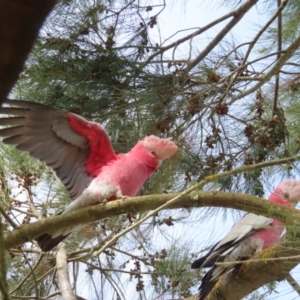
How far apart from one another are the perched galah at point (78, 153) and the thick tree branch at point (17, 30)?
2.77 feet

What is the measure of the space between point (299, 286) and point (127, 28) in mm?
897

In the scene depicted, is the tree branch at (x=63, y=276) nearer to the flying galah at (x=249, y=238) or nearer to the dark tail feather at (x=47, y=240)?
the dark tail feather at (x=47, y=240)

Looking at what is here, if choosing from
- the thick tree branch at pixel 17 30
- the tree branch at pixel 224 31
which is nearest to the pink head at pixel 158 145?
the tree branch at pixel 224 31

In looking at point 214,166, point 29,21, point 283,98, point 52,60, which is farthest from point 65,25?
point 29,21

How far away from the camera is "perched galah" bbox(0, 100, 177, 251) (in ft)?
3.78

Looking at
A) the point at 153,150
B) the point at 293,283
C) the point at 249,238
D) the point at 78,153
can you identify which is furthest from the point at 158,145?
the point at 293,283

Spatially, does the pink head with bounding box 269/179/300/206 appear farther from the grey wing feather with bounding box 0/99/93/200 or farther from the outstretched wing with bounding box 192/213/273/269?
the grey wing feather with bounding box 0/99/93/200

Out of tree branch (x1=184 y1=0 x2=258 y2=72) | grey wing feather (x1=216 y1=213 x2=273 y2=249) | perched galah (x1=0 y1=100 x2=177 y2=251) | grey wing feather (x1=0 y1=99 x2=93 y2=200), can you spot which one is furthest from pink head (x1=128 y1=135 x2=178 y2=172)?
tree branch (x1=184 y1=0 x2=258 y2=72)

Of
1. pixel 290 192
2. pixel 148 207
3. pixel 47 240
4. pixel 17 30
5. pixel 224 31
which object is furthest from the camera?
pixel 224 31

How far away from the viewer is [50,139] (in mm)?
1210

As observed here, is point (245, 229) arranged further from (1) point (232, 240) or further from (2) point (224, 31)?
(2) point (224, 31)

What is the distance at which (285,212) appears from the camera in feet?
2.57

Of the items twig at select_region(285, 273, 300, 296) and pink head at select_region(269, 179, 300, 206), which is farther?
pink head at select_region(269, 179, 300, 206)

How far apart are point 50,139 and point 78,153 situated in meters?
0.09
